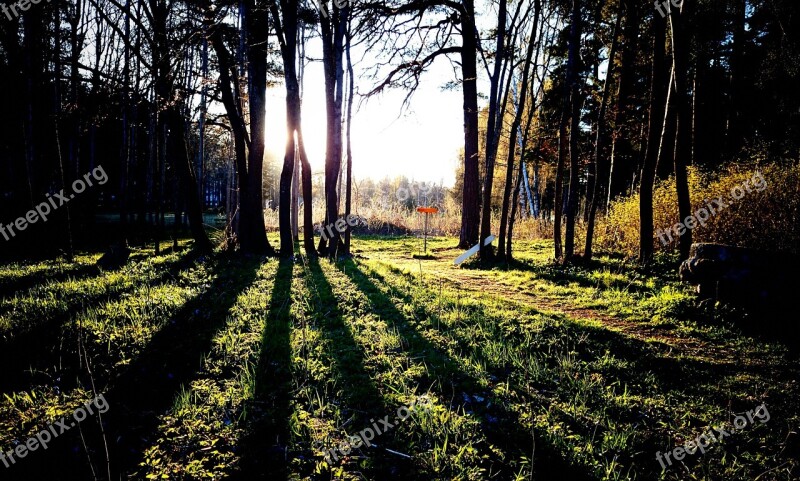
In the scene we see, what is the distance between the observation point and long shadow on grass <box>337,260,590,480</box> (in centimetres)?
229

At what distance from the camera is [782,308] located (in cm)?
462

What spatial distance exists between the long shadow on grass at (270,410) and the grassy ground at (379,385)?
0.01 meters

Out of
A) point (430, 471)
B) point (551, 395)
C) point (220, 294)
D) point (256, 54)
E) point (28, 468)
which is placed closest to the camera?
point (28, 468)

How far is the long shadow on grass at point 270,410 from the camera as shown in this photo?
7.39 feet

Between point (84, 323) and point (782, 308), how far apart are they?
325 inches

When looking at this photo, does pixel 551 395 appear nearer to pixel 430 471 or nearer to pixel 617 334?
pixel 430 471

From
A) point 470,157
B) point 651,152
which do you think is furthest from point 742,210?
point 470,157

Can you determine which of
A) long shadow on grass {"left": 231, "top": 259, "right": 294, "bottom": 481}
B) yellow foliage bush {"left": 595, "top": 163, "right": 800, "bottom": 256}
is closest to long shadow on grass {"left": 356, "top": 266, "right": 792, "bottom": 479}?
long shadow on grass {"left": 231, "top": 259, "right": 294, "bottom": 481}

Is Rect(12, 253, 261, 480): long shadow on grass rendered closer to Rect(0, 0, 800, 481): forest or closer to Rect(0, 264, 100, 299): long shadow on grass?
Rect(0, 0, 800, 481): forest

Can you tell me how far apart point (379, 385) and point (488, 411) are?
3.18 feet

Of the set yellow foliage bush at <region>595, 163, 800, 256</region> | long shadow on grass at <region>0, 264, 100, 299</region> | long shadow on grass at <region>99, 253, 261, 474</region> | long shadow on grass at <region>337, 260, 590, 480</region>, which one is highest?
yellow foliage bush at <region>595, 163, 800, 256</region>

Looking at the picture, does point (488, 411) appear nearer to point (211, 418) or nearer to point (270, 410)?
point (270, 410)

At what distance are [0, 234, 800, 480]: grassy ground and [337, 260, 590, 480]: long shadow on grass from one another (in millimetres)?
15

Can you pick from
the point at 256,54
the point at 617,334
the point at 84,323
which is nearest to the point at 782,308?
the point at 617,334
